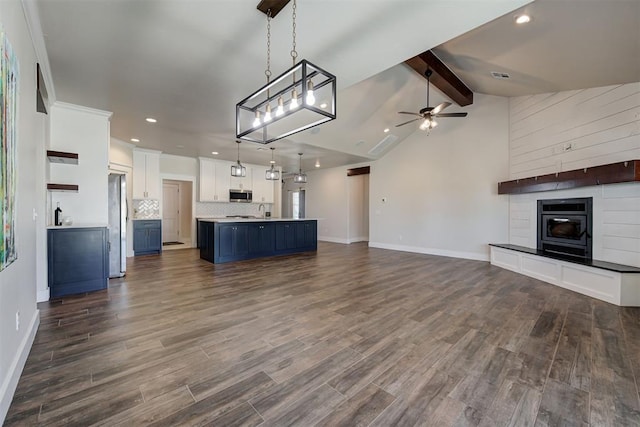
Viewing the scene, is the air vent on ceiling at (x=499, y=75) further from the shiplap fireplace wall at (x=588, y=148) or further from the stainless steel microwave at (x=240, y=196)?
the stainless steel microwave at (x=240, y=196)

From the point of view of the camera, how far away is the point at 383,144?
7.31m

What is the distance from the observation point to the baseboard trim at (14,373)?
1423mm

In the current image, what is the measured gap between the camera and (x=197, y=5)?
7.02ft

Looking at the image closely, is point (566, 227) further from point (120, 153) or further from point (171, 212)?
point (171, 212)

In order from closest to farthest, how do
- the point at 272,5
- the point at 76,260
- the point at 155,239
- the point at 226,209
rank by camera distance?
the point at 272,5 < the point at 76,260 < the point at 155,239 < the point at 226,209

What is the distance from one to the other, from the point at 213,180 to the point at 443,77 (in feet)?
22.0

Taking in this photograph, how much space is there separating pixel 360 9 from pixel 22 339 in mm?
3753

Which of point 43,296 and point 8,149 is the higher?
point 8,149

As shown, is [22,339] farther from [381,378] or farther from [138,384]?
[381,378]

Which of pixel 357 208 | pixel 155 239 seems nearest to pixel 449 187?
pixel 357 208

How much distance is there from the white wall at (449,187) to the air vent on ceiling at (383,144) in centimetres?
41

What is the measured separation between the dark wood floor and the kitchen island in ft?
6.41

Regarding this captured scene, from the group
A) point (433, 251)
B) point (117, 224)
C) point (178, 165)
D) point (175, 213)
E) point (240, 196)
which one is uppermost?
point (178, 165)

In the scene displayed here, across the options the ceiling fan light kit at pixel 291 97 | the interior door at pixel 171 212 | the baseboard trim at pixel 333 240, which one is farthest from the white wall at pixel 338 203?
the ceiling fan light kit at pixel 291 97
